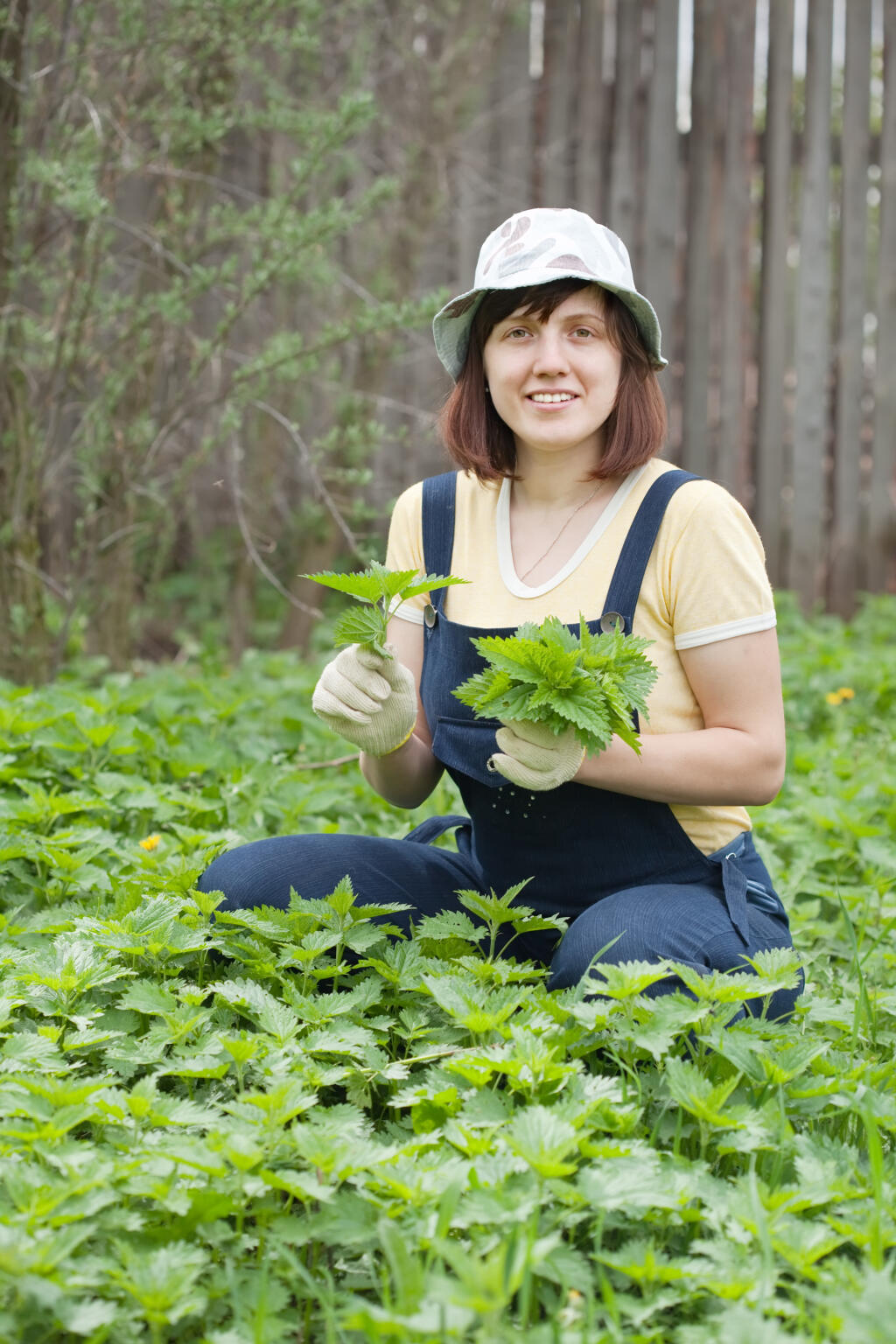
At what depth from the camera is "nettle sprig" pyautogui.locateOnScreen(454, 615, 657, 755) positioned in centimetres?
154

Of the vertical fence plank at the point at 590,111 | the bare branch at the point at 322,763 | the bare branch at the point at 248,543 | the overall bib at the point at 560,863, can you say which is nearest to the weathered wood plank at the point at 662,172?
the vertical fence plank at the point at 590,111

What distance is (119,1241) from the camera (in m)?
1.21

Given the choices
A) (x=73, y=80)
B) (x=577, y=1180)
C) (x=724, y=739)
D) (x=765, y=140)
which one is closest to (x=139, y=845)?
(x=724, y=739)

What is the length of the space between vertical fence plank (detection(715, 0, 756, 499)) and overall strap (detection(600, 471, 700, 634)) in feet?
12.1

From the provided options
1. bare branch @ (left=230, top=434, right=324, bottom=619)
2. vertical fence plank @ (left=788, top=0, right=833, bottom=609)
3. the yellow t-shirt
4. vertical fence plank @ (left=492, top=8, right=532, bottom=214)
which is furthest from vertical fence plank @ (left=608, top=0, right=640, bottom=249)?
the yellow t-shirt

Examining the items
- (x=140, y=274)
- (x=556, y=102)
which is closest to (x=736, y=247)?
(x=556, y=102)

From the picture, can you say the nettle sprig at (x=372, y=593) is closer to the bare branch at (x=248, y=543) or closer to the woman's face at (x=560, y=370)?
the woman's face at (x=560, y=370)

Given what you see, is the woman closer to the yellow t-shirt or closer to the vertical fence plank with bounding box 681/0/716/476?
the yellow t-shirt

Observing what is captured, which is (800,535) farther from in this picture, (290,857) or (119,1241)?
(119,1241)

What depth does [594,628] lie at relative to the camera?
1873 mm

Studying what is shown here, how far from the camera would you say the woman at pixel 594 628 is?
5.83 feet

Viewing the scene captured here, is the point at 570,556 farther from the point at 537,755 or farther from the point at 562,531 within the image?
the point at 537,755

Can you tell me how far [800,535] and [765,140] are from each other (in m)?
1.64

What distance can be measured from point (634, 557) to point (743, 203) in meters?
4.01
